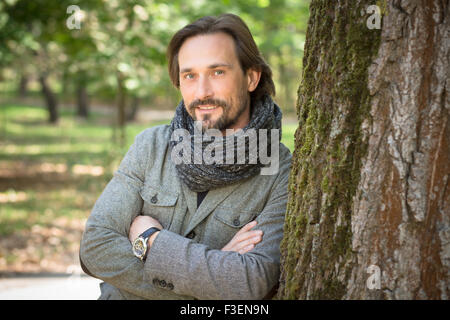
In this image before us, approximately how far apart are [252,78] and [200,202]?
0.85 meters

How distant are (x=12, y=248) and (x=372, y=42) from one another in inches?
252

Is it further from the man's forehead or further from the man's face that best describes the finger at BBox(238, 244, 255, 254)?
the man's forehead

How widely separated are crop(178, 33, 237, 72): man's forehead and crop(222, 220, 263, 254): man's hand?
91cm

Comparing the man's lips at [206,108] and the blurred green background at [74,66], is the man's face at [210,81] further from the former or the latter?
the blurred green background at [74,66]

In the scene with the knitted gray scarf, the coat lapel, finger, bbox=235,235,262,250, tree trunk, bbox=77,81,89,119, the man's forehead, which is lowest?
tree trunk, bbox=77,81,89,119

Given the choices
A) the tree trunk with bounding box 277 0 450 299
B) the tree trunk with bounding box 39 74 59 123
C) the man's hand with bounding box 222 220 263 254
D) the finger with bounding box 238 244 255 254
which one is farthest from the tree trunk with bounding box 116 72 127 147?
the tree trunk with bounding box 39 74 59 123

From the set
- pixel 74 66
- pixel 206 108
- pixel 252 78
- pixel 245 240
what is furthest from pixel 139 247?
pixel 74 66

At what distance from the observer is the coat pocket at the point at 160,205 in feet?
8.29

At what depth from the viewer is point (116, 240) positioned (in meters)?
2.34

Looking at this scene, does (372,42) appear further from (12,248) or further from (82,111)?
(82,111)

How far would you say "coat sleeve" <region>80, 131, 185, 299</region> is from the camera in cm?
230

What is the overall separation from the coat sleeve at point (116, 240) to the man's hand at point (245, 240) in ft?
1.40

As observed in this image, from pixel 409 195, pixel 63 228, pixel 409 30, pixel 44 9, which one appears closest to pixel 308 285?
pixel 409 195

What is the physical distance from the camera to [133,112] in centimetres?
2852
